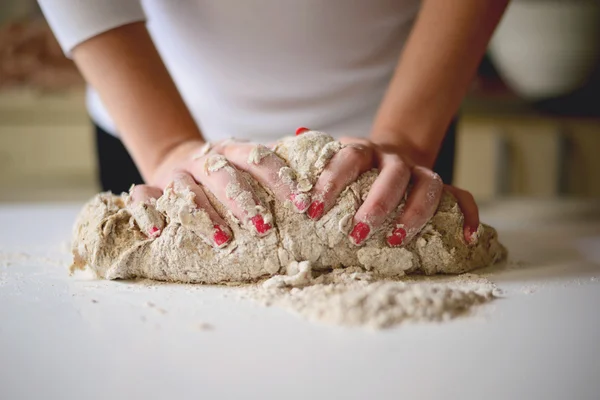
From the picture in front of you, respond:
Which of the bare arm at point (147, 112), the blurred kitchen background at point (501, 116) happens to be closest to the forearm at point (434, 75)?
the bare arm at point (147, 112)

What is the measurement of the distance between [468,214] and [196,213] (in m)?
0.34

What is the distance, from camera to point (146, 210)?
704 mm

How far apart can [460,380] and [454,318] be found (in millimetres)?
128

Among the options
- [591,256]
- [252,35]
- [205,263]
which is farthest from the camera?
[252,35]

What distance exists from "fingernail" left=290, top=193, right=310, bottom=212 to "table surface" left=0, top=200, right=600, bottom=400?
0.12 meters

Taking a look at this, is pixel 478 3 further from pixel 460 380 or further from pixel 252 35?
pixel 460 380

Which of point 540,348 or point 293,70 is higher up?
point 293,70

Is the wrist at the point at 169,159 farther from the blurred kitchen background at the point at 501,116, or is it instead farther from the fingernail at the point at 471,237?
the blurred kitchen background at the point at 501,116

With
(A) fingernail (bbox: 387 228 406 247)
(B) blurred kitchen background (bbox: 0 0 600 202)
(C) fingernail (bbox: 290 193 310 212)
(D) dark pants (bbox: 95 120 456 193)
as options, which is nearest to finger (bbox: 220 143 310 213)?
(C) fingernail (bbox: 290 193 310 212)

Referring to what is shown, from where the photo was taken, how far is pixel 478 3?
848mm

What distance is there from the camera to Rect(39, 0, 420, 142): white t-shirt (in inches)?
38.3

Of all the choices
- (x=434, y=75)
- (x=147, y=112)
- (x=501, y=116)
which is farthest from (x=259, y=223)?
(x=501, y=116)

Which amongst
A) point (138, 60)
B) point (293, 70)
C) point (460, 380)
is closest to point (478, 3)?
point (293, 70)

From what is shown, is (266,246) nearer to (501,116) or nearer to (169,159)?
(169,159)
